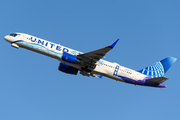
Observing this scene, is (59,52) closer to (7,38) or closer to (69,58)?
(69,58)

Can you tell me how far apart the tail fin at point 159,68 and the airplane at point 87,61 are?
1.15 meters

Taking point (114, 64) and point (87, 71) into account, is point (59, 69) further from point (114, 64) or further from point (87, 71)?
point (114, 64)

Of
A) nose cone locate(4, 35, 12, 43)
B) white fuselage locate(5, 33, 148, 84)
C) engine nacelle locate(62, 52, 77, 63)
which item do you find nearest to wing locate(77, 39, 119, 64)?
engine nacelle locate(62, 52, 77, 63)

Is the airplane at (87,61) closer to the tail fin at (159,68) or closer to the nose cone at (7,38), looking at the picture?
the nose cone at (7,38)

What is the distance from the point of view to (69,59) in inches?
1650

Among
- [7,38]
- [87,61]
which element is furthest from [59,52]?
[7,38]

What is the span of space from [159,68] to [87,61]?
57.8 ft

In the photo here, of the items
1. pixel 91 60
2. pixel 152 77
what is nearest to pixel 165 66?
pixel 152 77

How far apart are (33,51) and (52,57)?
3.85 m

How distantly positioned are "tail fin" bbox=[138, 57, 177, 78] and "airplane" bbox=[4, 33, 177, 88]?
1155 mm

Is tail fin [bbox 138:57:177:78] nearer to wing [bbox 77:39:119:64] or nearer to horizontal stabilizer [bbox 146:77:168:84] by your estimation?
horizontal stabilizer [bbox 146:77:168:84]

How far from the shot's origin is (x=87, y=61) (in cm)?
4322

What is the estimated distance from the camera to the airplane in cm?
4256

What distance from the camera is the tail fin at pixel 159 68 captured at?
48.4 metres
